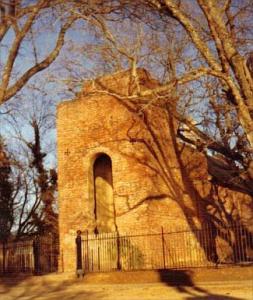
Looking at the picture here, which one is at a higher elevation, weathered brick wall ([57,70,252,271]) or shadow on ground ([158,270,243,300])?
weathered brick wall ([57,70,252,271])

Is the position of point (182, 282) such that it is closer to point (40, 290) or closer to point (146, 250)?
point (146, 250)

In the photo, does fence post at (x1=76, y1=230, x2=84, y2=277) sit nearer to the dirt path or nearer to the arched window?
the dirt path

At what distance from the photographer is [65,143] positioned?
2062 cm

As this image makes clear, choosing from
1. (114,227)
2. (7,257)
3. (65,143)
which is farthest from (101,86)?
(7,257)

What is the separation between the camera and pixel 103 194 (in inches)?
815

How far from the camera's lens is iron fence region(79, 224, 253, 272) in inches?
701

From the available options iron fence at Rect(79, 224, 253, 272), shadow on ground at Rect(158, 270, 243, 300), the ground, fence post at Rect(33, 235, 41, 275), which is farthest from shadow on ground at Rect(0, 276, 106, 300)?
shadow on ground at Rect(158, 270, 243, 300)

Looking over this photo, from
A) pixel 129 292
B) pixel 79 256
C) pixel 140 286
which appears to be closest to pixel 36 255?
pixel 79 256

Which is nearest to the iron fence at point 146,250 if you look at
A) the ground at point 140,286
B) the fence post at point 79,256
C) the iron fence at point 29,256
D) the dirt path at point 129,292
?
the fence post at point 79,256

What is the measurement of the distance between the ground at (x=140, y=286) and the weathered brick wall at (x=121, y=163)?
2.62 metres

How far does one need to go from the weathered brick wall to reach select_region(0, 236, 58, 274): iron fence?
1313 mm

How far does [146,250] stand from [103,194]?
11.9 feet

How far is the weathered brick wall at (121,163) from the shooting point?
18.7 m

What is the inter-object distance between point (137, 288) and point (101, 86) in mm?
8105
